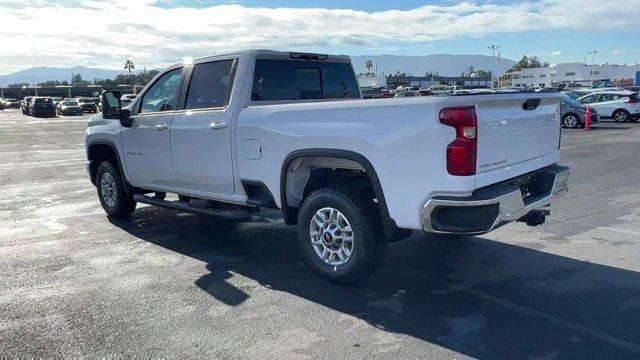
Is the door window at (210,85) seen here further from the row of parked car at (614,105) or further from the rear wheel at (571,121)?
the row of parked car at (614,105)

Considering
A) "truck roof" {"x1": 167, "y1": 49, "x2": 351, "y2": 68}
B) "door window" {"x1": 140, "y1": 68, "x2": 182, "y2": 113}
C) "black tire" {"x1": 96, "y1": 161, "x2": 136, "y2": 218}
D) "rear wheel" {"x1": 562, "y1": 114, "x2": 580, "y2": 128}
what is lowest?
"rear wheel" {"x1": 562, "y1": 114, "x2": 580, "y2": 128}

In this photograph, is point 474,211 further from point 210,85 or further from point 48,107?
point 48,107

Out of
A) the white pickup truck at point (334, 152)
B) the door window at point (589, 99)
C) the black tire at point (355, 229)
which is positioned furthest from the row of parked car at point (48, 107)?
the black tire at point (355, 229)

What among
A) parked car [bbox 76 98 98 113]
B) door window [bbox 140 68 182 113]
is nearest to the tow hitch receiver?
door window [bbox 140 68 182 113]

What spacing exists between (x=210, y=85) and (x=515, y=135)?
3235mm

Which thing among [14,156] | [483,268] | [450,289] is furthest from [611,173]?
[14,156]

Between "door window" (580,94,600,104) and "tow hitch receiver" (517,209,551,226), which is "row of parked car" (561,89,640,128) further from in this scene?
"tow hitch receiver" (517,209,551,226)

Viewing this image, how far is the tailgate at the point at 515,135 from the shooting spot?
4012 millimetres

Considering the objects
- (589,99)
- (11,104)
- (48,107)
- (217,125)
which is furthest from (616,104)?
(11,104)

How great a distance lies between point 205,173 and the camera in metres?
5.77

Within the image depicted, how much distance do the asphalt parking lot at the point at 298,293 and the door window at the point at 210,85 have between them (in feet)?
5.38

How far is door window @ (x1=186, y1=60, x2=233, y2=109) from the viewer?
566cm

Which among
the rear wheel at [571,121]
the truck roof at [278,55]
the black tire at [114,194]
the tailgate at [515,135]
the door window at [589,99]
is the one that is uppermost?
the truck roof at [278,55]

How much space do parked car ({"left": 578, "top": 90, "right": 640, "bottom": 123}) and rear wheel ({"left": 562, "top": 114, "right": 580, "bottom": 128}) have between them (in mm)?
1800
